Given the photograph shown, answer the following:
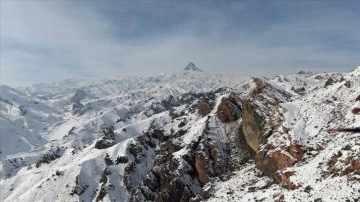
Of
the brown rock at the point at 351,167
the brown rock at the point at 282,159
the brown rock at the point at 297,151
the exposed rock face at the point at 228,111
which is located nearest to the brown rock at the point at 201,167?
the exposed rock face at the point at 228,111

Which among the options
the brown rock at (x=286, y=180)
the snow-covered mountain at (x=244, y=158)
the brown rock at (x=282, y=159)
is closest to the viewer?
the snow-covered mountain at (x=244, y=158)

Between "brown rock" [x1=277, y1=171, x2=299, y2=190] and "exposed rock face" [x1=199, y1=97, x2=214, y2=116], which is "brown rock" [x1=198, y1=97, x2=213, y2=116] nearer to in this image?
"exposed rock face" [x1=199, y1=97, x2=214, y2=116]

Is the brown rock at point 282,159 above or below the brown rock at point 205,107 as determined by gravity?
below

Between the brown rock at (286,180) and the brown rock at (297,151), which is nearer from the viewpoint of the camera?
the brown rock at (286,180)

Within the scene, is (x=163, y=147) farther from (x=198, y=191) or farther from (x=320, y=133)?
(x=320, y=133)

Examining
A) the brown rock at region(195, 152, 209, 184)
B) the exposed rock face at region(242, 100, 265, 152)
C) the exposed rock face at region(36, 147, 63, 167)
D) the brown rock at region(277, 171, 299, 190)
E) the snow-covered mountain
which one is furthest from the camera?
the exposed rock face at region(36, 147, 63, 167)

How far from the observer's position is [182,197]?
81.3 metres

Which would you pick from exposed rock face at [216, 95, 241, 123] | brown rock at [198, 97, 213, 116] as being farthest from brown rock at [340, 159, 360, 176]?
brown rock at [198, 97, 213, 116]

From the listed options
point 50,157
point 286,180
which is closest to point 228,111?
point 286,180

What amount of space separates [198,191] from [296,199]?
2989 centimetres

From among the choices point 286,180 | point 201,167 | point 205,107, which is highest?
point 205,107

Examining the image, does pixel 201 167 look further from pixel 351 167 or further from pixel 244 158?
pixel 351 167

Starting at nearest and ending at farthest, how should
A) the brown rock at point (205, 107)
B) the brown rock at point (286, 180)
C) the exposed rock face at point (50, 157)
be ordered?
the brown rock at point (286, 180), the brown rock at point (205, 107), the exposed rock face at point (50, 157)

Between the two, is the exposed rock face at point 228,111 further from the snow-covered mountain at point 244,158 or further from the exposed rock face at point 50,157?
the exposed rock face at point 50,157
